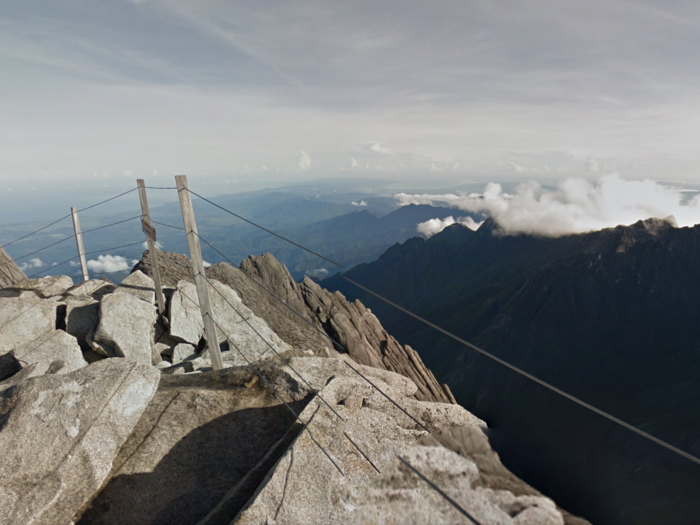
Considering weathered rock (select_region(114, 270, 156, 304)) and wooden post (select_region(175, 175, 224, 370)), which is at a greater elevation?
wooden post (select_region(175, 175, 224, 370))

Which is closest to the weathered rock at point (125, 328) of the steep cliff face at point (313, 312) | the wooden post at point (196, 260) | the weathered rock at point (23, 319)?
the weathered rock at point (23, 319)

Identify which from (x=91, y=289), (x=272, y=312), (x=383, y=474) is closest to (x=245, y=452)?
(x=383, y=474)

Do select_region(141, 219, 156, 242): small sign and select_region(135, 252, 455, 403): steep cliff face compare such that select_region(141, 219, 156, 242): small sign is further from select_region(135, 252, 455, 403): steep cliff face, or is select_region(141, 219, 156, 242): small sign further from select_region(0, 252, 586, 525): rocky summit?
select_region(135, 252, 455, 403): steep cliff face

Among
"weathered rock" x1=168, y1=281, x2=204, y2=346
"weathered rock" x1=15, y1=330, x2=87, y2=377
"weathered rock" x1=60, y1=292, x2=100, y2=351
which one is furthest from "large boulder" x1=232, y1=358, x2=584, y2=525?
"weathered rock" x1=60, y1=292, x2=100, y2=351

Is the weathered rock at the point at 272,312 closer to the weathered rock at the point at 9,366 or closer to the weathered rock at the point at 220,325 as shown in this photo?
the weathered rock at the point at 220,325

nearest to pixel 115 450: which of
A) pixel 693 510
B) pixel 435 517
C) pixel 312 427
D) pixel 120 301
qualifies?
pixel 312 427

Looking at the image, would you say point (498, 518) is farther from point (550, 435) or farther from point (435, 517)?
point (550, 435)

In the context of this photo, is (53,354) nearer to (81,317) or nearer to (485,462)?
(81,317)
